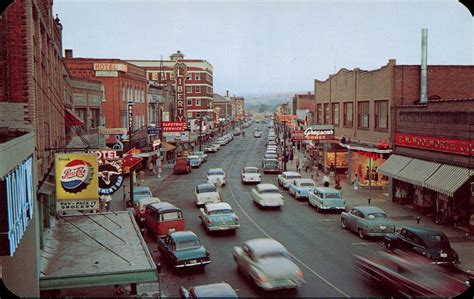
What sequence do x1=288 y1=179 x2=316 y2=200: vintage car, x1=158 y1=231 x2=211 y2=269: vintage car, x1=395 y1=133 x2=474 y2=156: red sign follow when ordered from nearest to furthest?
x1=158 y1=231 x2=211 y2=269: vintage car, x1=395 y1=133 x2=474 y2=156: red sign, x1=288 y1=179 x2=316 y2=200: vintage car

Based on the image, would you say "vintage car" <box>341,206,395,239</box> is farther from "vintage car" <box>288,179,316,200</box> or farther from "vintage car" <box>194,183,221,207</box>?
"vintage car" <box>194,183,221,207</box>

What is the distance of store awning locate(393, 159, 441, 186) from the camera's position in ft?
103

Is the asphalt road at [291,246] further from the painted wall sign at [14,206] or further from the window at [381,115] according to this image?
the window at [381,115]

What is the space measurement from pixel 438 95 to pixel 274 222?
18340 millimetres

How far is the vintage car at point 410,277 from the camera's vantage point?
1522 cm

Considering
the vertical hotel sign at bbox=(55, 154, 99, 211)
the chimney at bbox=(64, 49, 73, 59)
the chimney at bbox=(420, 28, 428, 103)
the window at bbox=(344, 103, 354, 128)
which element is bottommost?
the vertical hotel sign at bbox=(55, 154, 99, 211)

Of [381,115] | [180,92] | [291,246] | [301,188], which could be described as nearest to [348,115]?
[381,115]

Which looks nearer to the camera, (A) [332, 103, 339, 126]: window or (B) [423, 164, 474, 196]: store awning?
(B) [423, 164, 474, 196]: store awning

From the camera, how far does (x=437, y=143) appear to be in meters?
31.4

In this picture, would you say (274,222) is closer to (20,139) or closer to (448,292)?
(448,292)

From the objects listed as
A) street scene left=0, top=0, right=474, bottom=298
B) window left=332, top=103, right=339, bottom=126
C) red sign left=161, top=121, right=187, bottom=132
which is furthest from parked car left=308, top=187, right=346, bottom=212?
red sign left=161, top=121, right=187, bottom=132

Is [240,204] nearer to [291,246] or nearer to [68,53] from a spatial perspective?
[291,246]

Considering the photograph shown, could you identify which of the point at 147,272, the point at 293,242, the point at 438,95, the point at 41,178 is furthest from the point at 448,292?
the point at 438,95

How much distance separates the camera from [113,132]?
4631cm
